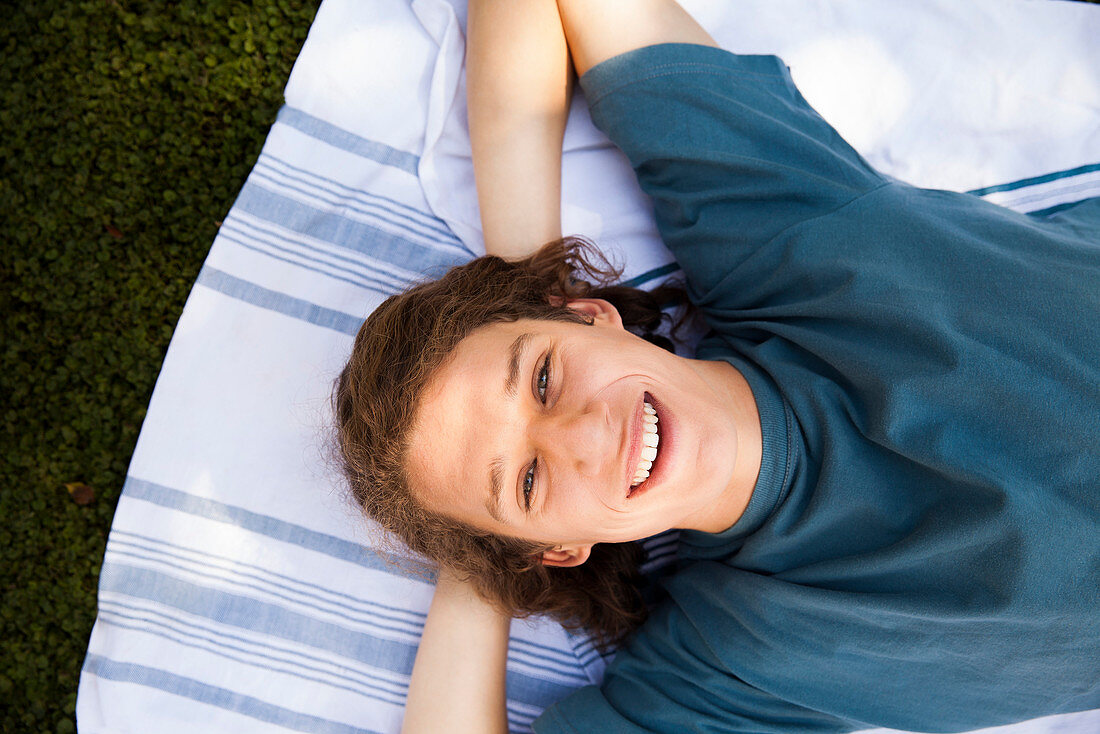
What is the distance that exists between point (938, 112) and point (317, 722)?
9.03 ft

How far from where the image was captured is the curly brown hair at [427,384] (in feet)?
5.67

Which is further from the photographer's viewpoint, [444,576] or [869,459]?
[444,576]

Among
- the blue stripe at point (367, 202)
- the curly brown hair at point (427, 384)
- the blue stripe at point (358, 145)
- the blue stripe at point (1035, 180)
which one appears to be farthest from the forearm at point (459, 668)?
the blue stripe at point (1035, 180)

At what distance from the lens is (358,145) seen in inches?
93.4

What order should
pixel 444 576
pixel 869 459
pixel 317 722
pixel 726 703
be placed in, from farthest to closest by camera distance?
pixel 317 722 < pixel 444 576 < pixel 726 703 < pixel 869 459

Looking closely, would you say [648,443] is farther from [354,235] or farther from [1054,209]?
[1054,209]

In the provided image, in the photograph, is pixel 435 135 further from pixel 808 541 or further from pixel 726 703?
pixel 726 703

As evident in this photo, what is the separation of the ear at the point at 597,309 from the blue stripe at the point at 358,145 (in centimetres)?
86

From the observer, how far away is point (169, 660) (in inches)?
88.6

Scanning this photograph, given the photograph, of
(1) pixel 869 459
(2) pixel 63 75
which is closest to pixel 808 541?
(1) pixel 869 459

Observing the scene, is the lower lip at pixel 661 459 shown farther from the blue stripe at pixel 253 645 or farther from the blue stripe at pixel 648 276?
the blue stripe at pixel 253 645

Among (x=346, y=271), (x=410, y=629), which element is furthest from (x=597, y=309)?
(x=410, y=629)

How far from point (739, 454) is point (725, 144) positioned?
81 cm

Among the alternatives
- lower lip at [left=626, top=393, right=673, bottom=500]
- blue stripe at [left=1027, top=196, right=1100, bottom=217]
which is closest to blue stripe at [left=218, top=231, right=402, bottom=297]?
lower lip at [left=626, top=393, right=673, bottom=500]
